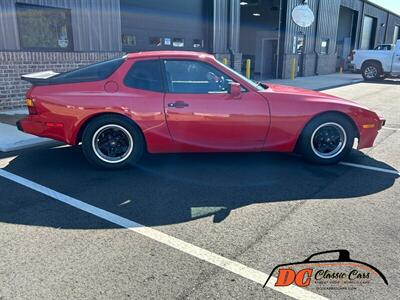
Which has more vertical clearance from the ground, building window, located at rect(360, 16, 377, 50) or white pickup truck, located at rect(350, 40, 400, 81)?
building window, located at rect(360, 16, 377, 50)

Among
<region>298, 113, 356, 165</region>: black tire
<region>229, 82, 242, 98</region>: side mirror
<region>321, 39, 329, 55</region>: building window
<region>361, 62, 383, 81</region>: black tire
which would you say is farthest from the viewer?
<region>321, 39, 329, 55</region>: building window

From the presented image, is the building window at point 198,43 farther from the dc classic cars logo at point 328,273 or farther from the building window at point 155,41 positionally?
the dc classic cars logo at point 328,273

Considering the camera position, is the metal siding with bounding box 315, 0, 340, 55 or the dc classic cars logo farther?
the metal siding with bounding box 315, 0, 340, 55

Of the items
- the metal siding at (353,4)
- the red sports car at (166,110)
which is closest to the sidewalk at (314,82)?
the metal siding at (353,4)

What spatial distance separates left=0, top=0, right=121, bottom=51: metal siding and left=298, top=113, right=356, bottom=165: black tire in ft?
22.6

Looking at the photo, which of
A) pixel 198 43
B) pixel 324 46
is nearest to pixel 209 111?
pixel 198 43

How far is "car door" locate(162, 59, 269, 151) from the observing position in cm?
455

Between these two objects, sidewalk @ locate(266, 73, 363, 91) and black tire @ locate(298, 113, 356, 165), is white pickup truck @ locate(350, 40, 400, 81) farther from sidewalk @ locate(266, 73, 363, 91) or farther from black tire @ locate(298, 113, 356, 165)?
black tire @ locate(298, 113, 356, 165)

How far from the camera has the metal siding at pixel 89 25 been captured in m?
8.08

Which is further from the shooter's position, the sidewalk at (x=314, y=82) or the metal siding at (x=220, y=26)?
the sidewalk at (x=314, y=82)

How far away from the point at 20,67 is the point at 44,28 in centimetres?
130

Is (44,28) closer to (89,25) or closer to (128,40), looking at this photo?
(89,25)

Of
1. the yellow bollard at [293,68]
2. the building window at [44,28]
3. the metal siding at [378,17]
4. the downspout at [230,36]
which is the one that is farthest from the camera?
the metal siding at [378,17]

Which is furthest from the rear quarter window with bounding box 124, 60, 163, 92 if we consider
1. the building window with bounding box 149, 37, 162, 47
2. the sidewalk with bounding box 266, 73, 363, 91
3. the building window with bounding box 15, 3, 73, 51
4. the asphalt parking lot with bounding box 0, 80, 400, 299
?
the sidewalk with bounding box 266, 73, 363, 91
